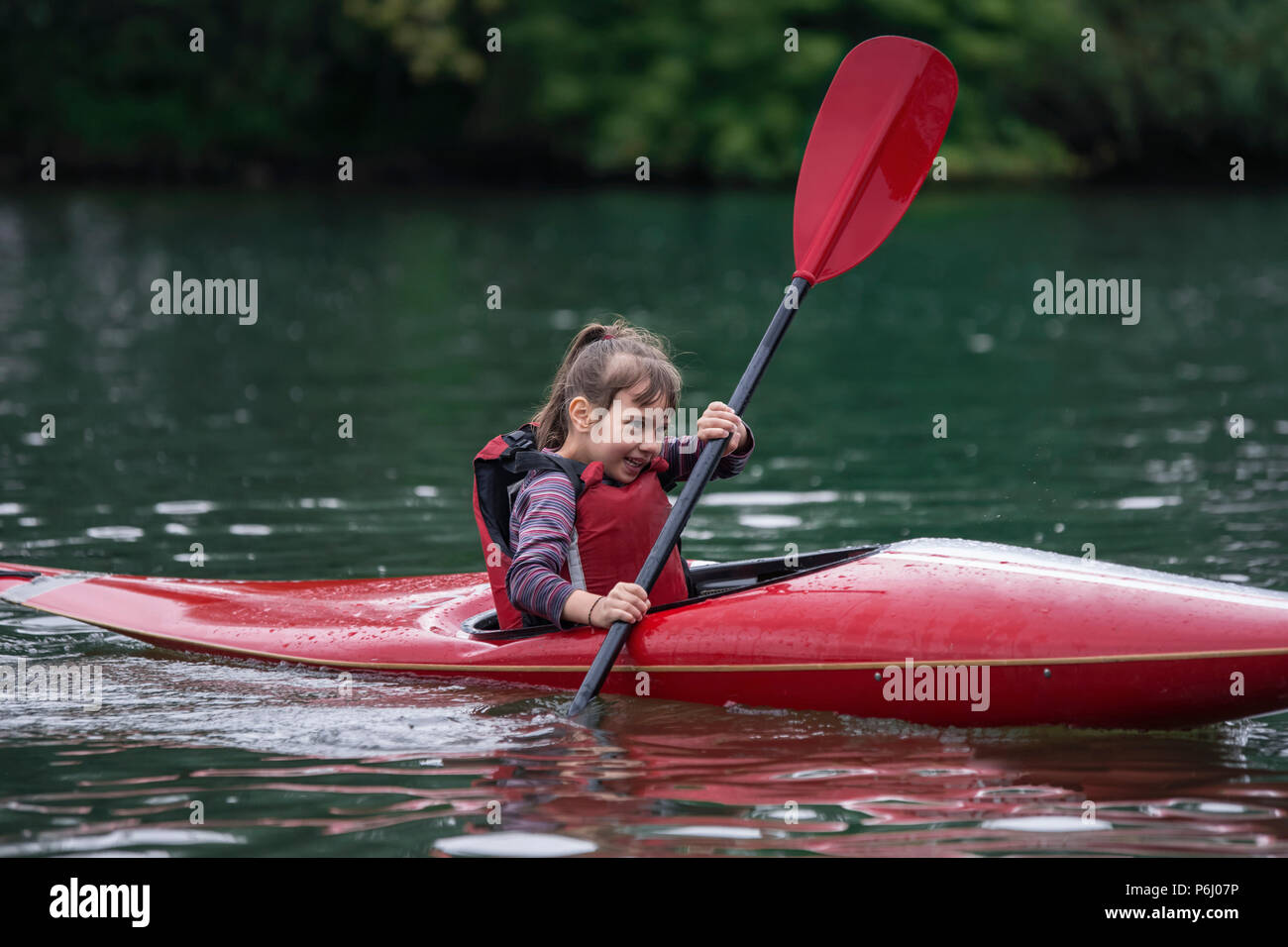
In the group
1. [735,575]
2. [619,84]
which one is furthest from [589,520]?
[619,84]

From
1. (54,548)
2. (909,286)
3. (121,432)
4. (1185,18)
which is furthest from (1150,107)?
(54,548)

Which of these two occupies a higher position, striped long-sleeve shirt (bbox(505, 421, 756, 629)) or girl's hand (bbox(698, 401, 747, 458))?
girl's hand (bbox(698, 401, 747, 458))

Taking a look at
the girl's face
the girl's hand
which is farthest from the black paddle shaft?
the girl's face

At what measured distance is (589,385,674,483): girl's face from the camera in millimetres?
4145

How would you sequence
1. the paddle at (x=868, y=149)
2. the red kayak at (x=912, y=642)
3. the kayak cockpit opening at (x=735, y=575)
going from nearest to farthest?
the red kayak at (x=912, y=642) < the kayak cockpit opening at (x=735, y=575) < the paddle at (x=868, y=149)

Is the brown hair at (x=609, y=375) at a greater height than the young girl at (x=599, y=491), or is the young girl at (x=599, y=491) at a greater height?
the brown hair at (x=609, y=375)

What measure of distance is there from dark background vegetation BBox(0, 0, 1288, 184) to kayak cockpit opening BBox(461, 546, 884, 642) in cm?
2276

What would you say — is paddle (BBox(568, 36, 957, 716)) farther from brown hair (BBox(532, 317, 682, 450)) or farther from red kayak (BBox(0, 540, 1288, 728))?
red kayak (BBox(0, 540, 1288, 728))

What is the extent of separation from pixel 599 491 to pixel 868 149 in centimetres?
155

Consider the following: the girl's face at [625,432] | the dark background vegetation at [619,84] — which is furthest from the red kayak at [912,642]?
the dark background vegetation at [619,84]

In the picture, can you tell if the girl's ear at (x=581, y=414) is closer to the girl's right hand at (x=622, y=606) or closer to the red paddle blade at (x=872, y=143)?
the girl's right hand at (x=622, y=606)

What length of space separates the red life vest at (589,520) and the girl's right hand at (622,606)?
0.25ft

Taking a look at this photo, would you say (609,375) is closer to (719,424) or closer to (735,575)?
(719,424)

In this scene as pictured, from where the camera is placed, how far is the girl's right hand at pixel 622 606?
398 cm
